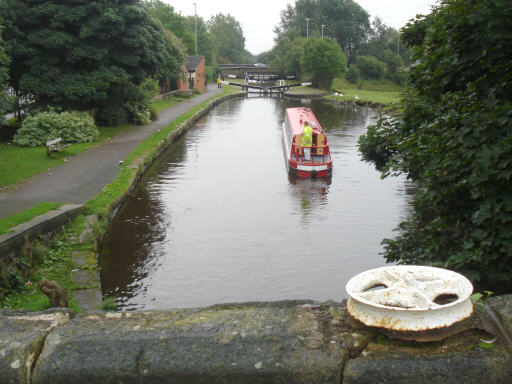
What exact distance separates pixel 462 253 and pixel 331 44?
226 feet

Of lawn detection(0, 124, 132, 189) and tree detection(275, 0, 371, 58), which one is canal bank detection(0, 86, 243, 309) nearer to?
lawn detection(0, 124, 132, 189)

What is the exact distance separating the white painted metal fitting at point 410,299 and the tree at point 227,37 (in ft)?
428

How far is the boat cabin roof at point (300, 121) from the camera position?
76.6ft

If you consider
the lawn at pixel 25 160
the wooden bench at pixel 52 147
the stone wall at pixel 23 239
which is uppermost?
the wooden bench at pixel 52 147

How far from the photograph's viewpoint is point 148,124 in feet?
95.8

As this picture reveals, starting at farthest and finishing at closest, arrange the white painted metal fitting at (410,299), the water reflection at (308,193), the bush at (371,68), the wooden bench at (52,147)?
the bush at (371,68)
the wooden bench at (52,147)
the water reflection at (308,193)
the white painted metal fitting at (410,299)

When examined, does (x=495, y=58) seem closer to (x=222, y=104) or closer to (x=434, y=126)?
(x=434, y=126)

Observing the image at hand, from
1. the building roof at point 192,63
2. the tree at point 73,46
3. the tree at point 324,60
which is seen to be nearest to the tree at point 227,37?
the tree at point 324,60

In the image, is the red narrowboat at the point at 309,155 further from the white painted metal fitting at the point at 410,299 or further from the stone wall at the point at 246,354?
the stone wall at the point at 246,354

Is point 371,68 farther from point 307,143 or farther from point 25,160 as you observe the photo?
point 25,160

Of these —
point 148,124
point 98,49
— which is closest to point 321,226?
point 98,49

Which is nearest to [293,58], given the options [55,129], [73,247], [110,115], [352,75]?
[352,75]

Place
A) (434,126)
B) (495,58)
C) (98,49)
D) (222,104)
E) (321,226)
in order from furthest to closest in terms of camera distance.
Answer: (222,104) < (98,49) < (321,226) < (434,126) < (495,58)

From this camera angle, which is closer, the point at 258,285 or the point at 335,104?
the point at 258,285
